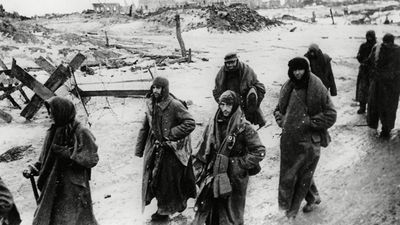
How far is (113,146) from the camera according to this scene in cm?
906

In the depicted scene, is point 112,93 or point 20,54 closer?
point 112,93

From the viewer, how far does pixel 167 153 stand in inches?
221

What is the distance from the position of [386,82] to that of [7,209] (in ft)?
25.0

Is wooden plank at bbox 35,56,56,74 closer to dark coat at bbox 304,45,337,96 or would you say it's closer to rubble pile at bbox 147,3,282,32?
dark coat at bbox 304,45,337,96

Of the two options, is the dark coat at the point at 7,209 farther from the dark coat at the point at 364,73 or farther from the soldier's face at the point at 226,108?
the dark coat at the point at 364,73

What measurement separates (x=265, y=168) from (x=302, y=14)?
192ft

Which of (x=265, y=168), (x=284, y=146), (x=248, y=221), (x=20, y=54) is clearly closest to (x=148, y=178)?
(x=248, y=221)

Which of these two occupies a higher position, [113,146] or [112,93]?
[112,93]

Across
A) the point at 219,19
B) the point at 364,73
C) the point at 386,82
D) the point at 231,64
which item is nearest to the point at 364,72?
the point at 364,73

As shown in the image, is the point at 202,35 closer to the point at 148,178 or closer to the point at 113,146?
the point at 113,146

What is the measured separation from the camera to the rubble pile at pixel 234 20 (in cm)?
3712

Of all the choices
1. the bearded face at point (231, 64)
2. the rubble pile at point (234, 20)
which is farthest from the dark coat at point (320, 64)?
the rubble pile at point (234, 20)

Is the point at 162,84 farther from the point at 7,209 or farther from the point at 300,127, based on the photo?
the point at 7,209

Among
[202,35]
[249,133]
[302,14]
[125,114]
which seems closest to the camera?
[249,133]
